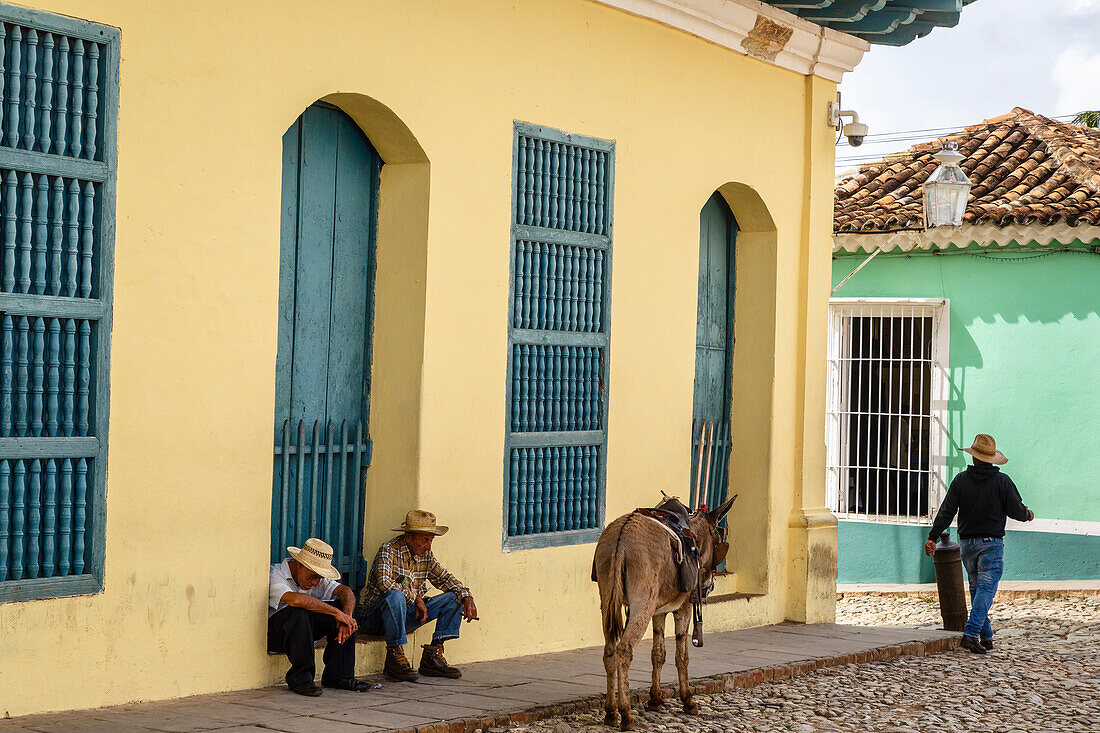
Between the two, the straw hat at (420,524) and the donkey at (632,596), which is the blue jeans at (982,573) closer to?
the donkey at (632,596)

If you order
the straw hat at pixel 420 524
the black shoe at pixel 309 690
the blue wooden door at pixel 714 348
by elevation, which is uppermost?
the blue wooden door at pixel 714 348

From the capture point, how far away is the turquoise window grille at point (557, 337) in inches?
341

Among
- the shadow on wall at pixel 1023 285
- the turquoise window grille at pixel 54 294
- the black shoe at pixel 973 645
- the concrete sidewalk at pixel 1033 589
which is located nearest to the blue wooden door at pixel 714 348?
the black shoe at pixel 973 645

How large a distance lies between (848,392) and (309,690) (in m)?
9.48

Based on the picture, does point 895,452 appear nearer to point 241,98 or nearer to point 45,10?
point 241,98

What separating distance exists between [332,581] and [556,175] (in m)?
3.18

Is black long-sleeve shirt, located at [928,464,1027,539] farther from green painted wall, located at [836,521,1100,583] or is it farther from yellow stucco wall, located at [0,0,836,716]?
green painted wall, located at [836,521,1100,583]

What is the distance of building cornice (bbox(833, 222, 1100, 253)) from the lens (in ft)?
45.1

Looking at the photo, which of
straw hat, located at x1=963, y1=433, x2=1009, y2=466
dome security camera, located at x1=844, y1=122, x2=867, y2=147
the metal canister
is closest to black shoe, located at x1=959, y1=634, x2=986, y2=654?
the metal canister

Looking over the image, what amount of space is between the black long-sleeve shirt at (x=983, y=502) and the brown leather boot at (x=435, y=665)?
4415mm

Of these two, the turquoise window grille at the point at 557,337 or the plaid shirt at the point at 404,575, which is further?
the turquoise window grille at the point at 557,337

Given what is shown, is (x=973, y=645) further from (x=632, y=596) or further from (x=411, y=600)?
(x=411, y=600)

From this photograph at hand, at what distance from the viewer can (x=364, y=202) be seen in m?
8.05

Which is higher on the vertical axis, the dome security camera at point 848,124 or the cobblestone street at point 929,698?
the dome security camera at point 848,124
